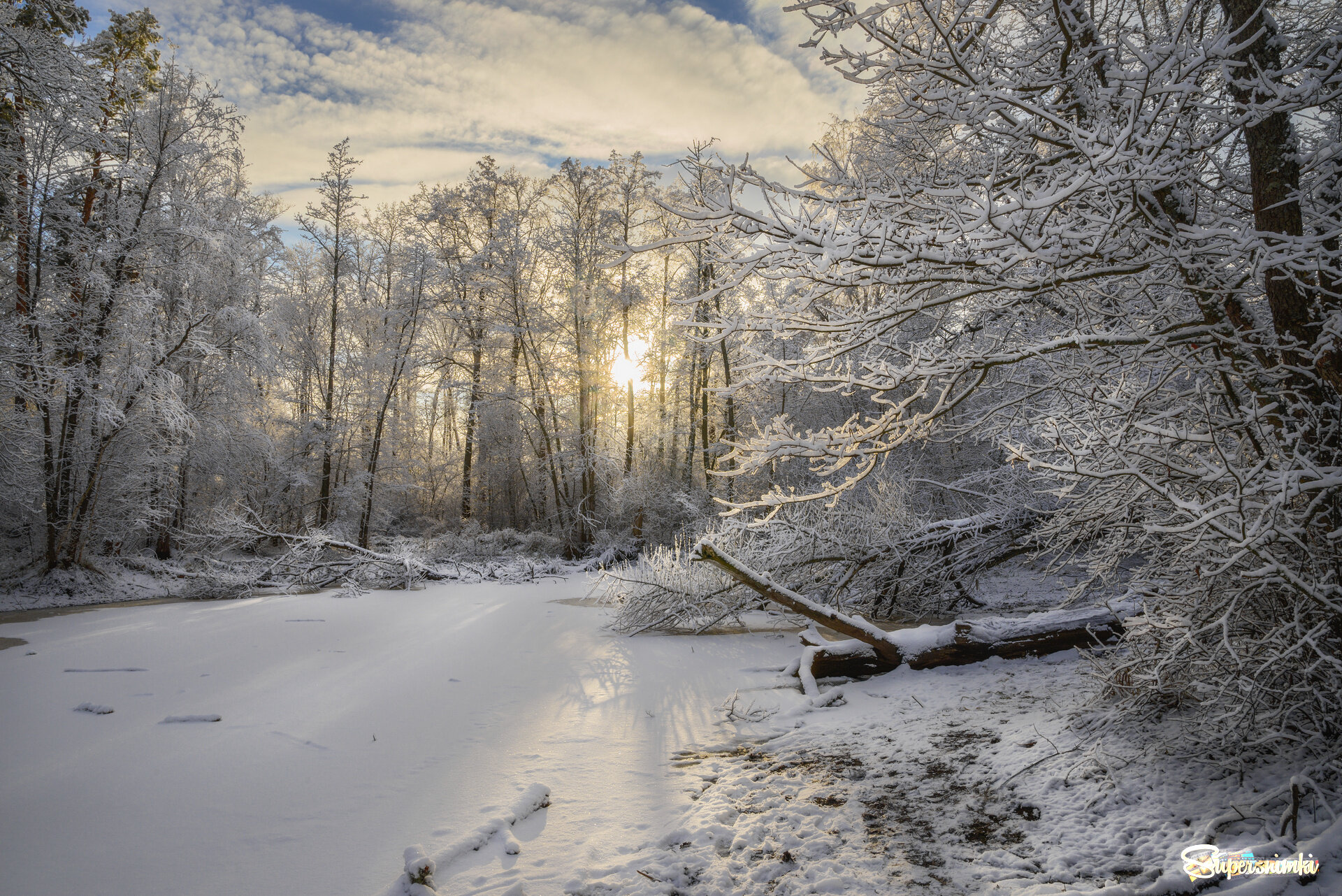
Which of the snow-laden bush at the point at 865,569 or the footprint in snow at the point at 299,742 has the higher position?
the snow-laden bush at the point at 865,569

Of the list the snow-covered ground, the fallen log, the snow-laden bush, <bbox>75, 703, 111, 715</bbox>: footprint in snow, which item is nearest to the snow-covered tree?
the snow-covered ground

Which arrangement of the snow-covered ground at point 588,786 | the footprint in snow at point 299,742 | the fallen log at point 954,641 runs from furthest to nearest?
1. the fallen log at point 954,641
2. the footprint in snow at point 299,742
3. the snow-covered ground at point 588,786

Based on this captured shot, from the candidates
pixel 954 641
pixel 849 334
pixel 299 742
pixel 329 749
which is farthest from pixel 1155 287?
pixel 299 742

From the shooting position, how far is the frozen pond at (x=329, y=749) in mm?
2271

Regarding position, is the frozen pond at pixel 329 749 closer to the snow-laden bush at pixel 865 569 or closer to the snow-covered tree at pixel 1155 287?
the snow-laden bush at pixel 865 569

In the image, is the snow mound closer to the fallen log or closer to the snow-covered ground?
the snow-covered ground

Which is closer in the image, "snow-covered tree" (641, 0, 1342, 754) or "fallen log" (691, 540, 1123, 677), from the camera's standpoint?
"snow-covered tree" (641, 0, 1342, 754)

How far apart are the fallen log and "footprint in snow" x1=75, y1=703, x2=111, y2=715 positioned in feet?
15.9

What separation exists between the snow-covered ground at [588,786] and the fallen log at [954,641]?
138 mm

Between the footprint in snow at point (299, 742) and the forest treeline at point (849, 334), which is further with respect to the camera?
the footprint in snow at point (299, 742)

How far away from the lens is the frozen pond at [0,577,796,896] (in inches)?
89.4

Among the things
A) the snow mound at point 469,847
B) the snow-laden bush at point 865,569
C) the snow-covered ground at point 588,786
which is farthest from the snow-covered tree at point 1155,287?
the snow-laden bush at point 865,569

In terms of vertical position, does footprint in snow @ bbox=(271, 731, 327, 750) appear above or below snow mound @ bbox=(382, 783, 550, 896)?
below

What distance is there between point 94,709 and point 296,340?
18.6 meters
